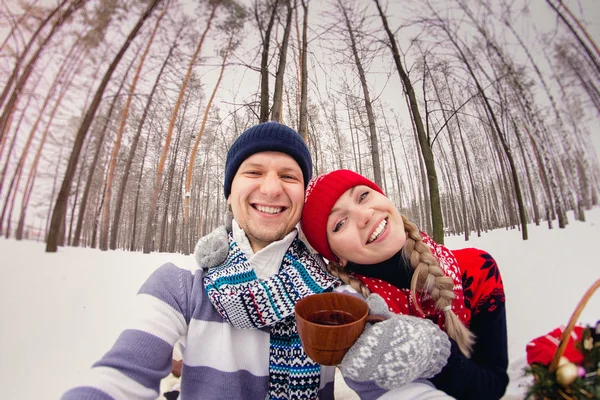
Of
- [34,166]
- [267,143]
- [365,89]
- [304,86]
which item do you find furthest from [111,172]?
[365,89]

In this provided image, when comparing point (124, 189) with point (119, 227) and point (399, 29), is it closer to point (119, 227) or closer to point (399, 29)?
point (119, 227)

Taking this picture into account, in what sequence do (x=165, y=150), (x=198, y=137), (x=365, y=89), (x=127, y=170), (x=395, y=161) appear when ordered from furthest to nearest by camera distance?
(x=395, y=161)
(x=365, y=89)
(x=198, y=137)
(x=165, y=150)
(x=127, y=170)

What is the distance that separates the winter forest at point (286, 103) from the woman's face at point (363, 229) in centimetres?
73

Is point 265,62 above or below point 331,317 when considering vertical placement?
above

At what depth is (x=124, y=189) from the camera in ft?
4.53

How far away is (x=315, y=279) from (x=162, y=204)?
1198 millimetres

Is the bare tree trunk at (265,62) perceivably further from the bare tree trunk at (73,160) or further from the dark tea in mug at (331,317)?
the dark tea in mug at (331,317)

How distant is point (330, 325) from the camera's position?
536 mm

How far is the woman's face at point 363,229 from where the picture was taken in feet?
3.11

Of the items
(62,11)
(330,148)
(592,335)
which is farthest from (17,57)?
(592,335)

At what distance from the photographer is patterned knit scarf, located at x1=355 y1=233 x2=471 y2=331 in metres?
0.95

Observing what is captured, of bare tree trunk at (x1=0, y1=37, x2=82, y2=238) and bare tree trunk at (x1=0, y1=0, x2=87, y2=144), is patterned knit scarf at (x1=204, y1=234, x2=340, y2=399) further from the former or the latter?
bare tree trunk at (x1=0, y1=0, x2=87, y2=144)

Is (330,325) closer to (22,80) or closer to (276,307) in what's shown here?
(276,307)

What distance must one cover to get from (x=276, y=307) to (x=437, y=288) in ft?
2.09
